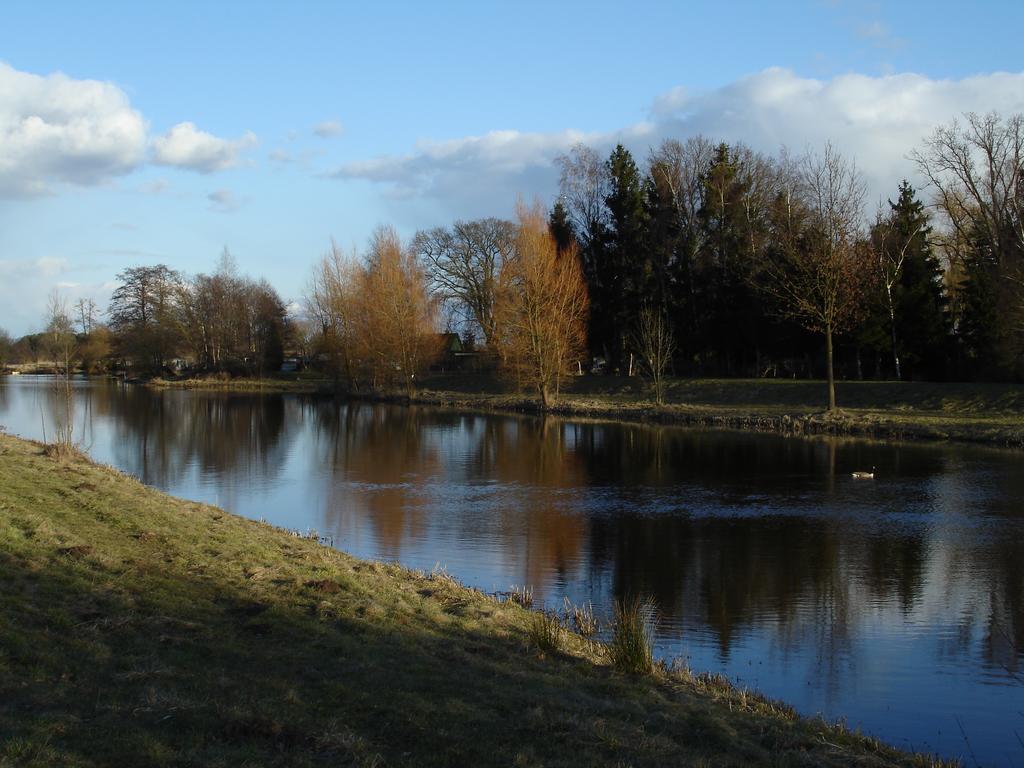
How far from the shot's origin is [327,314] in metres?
59.9

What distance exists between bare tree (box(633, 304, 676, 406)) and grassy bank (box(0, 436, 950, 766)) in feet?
108

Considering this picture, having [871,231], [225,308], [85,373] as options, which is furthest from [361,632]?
[85,373]

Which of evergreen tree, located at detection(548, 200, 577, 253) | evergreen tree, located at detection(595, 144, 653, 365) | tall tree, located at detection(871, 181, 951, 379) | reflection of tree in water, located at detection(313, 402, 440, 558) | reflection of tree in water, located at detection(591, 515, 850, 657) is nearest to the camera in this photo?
reflection of tree in water, located at detection(591, 515, 850, 657)

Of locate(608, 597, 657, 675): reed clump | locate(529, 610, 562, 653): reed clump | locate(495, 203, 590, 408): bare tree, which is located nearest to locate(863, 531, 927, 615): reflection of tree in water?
locate(608, 597, 657, 675): reed clump

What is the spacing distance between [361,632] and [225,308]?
221ft

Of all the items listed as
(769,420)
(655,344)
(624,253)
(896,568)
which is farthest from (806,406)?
(896,568)

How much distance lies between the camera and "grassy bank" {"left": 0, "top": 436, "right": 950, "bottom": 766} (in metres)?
4.93

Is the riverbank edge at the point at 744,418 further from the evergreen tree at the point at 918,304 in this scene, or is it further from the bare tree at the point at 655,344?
the evergreen tree at the point at 918,304

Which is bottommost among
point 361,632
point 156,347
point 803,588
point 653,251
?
point 803,588

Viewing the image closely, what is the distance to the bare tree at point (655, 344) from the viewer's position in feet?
137

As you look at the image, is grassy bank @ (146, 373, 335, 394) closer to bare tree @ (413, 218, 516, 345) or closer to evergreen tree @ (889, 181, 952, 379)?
bare tree @ (413, 218, 516, 345)

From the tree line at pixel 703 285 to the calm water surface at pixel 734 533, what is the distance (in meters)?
7.60

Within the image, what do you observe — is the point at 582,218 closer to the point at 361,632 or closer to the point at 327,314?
the point at 327,314

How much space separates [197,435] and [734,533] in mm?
22995
